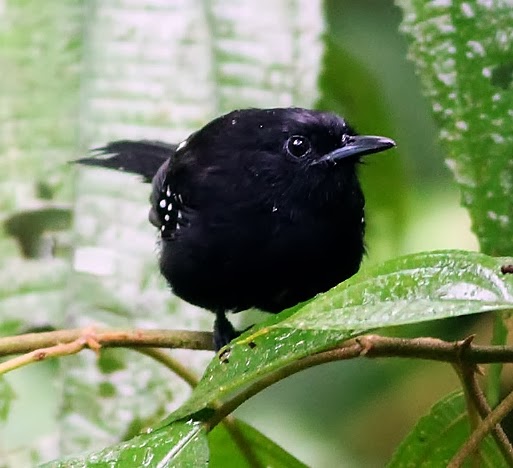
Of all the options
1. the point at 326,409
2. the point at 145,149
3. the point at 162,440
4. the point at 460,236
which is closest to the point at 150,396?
the point at 162,440

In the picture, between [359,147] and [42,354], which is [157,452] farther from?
[359,147]

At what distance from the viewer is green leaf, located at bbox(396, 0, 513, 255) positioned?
3.86 ft

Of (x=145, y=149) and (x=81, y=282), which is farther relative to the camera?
(x=145, y=149)

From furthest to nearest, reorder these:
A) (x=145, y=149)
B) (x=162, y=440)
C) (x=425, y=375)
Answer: (x=425, y=375) → (x=145, y=149) → (x=162, y=440)

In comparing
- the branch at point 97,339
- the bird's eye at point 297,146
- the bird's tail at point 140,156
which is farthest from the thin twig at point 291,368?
the bird's tail at point 140,156

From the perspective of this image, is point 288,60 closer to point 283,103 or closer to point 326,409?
point 283,103

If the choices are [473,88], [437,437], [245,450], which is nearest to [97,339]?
[245,450]

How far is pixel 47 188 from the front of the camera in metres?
1.56

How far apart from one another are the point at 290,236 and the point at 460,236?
1.16 m

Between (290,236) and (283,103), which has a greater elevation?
(283,103)

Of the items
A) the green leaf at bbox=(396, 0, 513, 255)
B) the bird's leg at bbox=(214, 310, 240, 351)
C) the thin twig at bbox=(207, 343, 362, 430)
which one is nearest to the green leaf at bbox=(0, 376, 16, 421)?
the bird's leg at bbox=(214, 310, 240, 351)

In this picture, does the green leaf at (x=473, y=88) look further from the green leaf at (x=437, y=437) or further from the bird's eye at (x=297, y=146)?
the bird's eye at (x=297, y=146)

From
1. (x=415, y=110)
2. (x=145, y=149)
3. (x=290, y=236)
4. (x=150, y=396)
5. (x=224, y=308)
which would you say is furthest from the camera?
(x=415, y=110)

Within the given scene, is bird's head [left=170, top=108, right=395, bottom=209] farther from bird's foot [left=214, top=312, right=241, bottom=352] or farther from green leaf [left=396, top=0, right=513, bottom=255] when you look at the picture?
green leaf [left=396, top=0, right=513, bottom=255]
